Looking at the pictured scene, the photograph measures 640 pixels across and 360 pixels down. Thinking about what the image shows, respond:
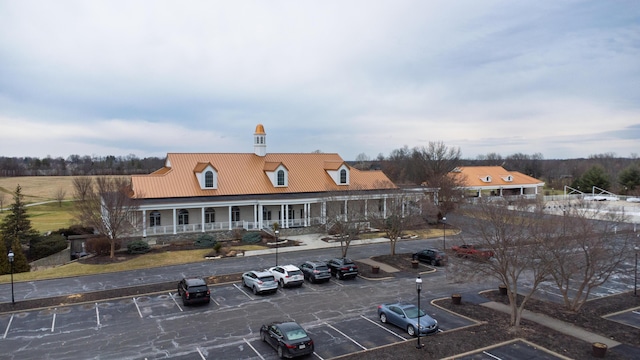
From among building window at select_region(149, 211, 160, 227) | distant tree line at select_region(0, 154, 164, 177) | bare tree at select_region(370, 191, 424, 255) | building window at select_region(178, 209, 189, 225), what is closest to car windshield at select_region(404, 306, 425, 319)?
bare tree at select_region(370, 191, 424, 255)

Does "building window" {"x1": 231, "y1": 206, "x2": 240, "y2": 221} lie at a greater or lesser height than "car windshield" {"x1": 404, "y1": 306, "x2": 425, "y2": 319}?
greater

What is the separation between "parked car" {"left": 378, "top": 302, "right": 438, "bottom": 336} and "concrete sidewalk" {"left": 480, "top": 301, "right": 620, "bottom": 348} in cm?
540

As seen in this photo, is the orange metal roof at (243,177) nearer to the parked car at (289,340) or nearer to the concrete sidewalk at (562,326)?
the concrete sidewalk at (562,326)

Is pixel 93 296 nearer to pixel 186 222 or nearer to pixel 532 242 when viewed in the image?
pixel 186 222

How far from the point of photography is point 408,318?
19.2 metres

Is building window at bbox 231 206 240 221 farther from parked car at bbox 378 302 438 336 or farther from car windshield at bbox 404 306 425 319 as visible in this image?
car windshield at bbox 404 306 425 319

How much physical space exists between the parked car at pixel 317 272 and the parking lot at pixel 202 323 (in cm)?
185

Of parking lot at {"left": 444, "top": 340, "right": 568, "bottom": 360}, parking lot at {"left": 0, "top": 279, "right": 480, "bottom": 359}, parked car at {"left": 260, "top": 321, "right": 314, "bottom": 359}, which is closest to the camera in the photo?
parked car at {"left": 260, "top": 321, "right": 314, "bottom": 359}

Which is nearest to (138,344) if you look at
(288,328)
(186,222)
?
(288,328)

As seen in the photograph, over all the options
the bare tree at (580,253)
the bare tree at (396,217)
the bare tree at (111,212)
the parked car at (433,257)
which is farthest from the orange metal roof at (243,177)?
the bare tree at (580,253)

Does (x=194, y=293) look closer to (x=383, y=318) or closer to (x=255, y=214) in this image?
(x=383, y=318)

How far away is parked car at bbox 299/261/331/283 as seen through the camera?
2782 cm

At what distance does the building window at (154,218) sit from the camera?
42.3 meters

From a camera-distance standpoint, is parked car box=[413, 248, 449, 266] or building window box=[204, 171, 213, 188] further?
building window box=[204, 171, 213, 188]
